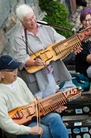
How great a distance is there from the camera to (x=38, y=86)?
5684mm

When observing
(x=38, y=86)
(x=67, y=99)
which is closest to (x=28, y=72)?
(x=38, y=86)

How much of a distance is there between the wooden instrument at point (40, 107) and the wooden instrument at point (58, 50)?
47cm

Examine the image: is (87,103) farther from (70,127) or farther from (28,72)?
(28,72)

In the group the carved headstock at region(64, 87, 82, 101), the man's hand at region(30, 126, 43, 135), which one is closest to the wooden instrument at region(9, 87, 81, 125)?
the carved headstock at region(64, 87, 82, 101)

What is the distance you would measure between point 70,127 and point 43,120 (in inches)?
24.7

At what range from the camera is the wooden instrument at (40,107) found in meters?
4.93

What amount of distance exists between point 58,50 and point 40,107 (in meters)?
0.79

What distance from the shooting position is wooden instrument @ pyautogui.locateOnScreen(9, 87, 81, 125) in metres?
4.93

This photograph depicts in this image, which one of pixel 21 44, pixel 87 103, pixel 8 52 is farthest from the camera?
pixel 8 52

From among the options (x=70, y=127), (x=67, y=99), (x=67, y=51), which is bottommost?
(x=70, y=127)

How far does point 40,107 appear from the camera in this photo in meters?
5.05

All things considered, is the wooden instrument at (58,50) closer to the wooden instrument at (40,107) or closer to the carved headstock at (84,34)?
the carved headstock at (84,34)

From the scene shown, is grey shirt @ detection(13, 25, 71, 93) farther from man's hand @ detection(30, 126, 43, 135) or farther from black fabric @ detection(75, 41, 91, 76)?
man's hand @ detection(30, 126, 43, 135)

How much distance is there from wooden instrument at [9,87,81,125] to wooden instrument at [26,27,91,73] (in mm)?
466
